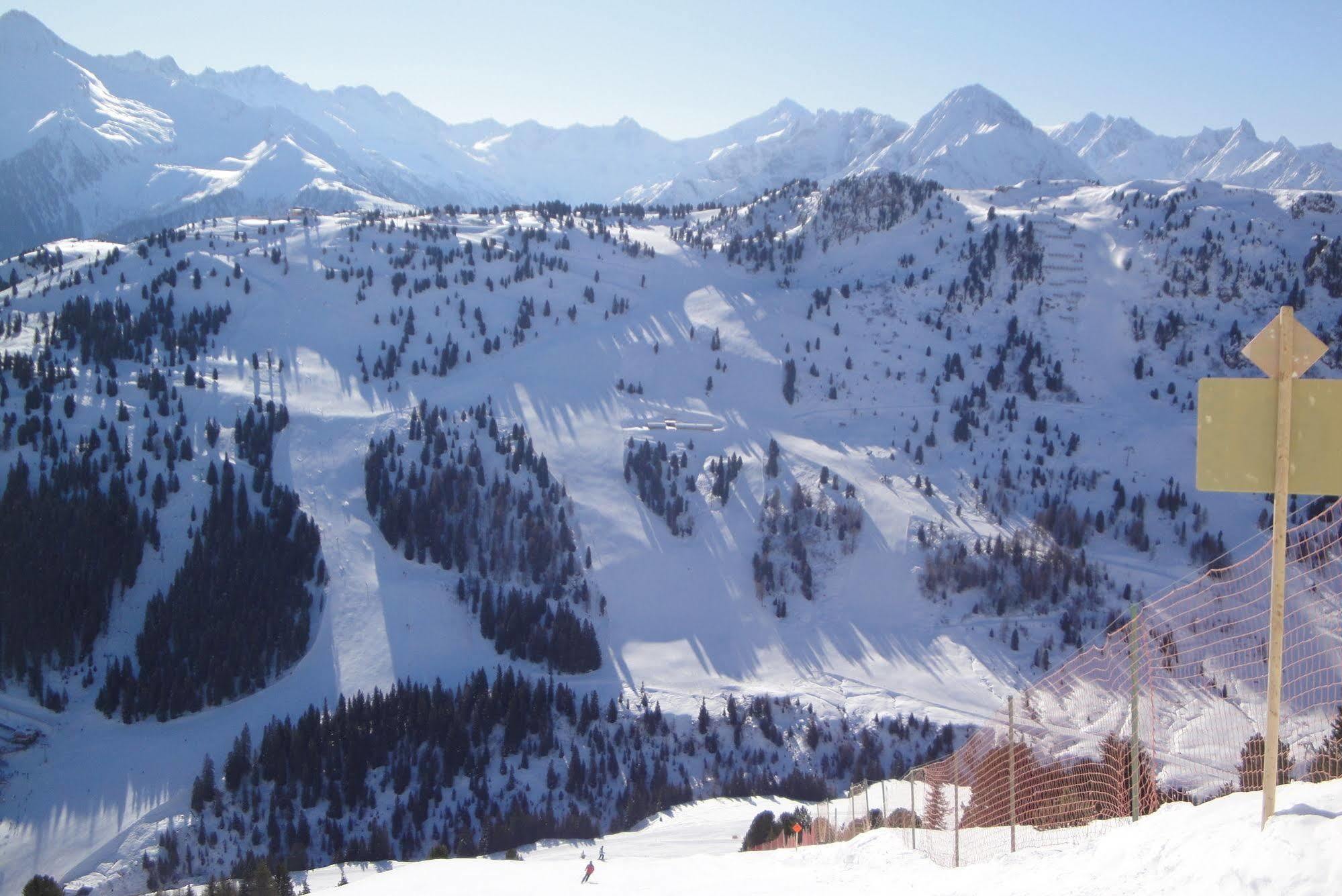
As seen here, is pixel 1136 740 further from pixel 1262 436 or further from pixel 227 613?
pixel 227 613

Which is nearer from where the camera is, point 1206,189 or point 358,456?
point 358,456

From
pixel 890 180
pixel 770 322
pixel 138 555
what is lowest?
pixel 138 555

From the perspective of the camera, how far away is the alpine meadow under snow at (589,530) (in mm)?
59844

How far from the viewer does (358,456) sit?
99.7 metres

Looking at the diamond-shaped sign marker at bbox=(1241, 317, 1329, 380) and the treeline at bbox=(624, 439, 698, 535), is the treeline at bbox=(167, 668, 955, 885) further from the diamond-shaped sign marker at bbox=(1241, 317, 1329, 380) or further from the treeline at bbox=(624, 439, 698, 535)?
the diamond-shaped sign marker at bbox=(1241, 317, 1329, 380)

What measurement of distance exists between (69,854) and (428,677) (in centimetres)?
2773

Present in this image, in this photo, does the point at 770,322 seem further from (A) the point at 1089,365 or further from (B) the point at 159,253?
(B) the point at 159,253

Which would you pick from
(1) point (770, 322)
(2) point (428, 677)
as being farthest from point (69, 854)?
(1) point (770, 322)

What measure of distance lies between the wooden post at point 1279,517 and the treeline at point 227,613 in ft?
262

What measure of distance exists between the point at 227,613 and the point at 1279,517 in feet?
278

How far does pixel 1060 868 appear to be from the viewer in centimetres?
1000

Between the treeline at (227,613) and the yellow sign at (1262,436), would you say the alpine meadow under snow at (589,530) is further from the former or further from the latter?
the yellow sign at (1262,436)

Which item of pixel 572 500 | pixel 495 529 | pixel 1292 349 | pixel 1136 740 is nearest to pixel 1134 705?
pixel 1136 740

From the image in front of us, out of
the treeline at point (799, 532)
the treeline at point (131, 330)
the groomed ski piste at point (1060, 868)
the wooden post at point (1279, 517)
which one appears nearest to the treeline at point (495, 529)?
the treeline at point (799, 532)
